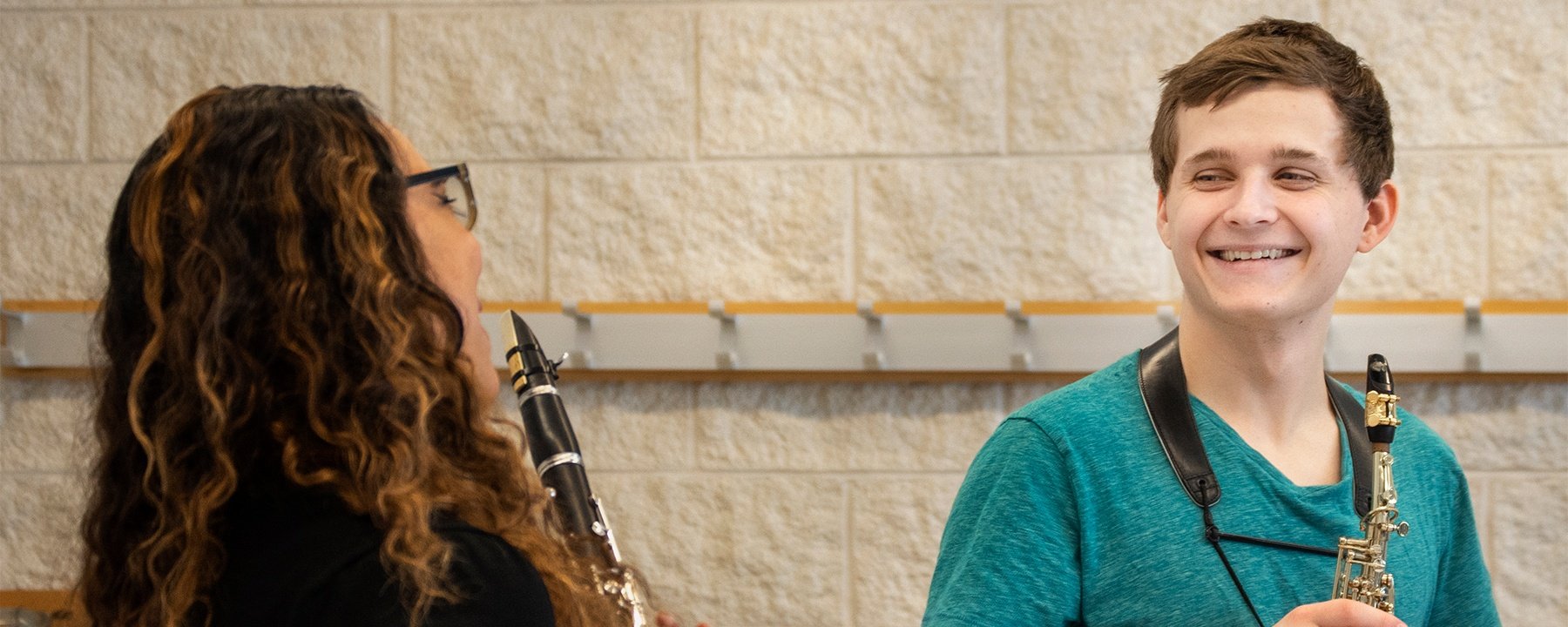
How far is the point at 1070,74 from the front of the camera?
218 cm

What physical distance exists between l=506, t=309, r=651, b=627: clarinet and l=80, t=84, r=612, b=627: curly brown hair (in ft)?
0.84

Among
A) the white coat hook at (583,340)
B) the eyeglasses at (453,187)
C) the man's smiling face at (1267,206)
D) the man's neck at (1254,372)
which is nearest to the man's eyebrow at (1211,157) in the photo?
the man's smiling face at (1267,206)

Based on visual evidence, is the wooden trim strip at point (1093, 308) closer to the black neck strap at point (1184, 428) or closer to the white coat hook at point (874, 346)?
the white coat hook at point (874, 346)

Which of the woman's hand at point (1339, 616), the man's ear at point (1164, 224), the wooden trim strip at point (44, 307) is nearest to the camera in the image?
the woman's hand at point (1339, 616)

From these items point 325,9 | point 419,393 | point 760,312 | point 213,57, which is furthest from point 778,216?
point 419,393

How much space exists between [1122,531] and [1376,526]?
0.22 meters

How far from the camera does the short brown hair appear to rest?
47.5 inches

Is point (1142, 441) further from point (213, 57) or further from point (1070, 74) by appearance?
point (213, 57)

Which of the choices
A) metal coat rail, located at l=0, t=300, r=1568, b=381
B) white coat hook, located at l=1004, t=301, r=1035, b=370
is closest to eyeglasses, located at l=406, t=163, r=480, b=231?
metal coat rail, located at l=0, t=300, r=1568, b=381

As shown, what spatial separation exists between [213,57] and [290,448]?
160cm

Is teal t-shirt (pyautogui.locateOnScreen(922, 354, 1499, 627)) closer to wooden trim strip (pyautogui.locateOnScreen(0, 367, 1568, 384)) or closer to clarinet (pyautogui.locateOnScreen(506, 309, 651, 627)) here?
clarinet (pyautogui.locateOnScreen(506, 309, 651, 627))

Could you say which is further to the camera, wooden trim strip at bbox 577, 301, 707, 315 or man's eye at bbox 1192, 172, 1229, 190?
wooden trim strip at bbox 577, 301, 707, 315

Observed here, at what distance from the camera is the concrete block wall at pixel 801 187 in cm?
211

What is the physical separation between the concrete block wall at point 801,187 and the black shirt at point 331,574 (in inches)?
50.7
